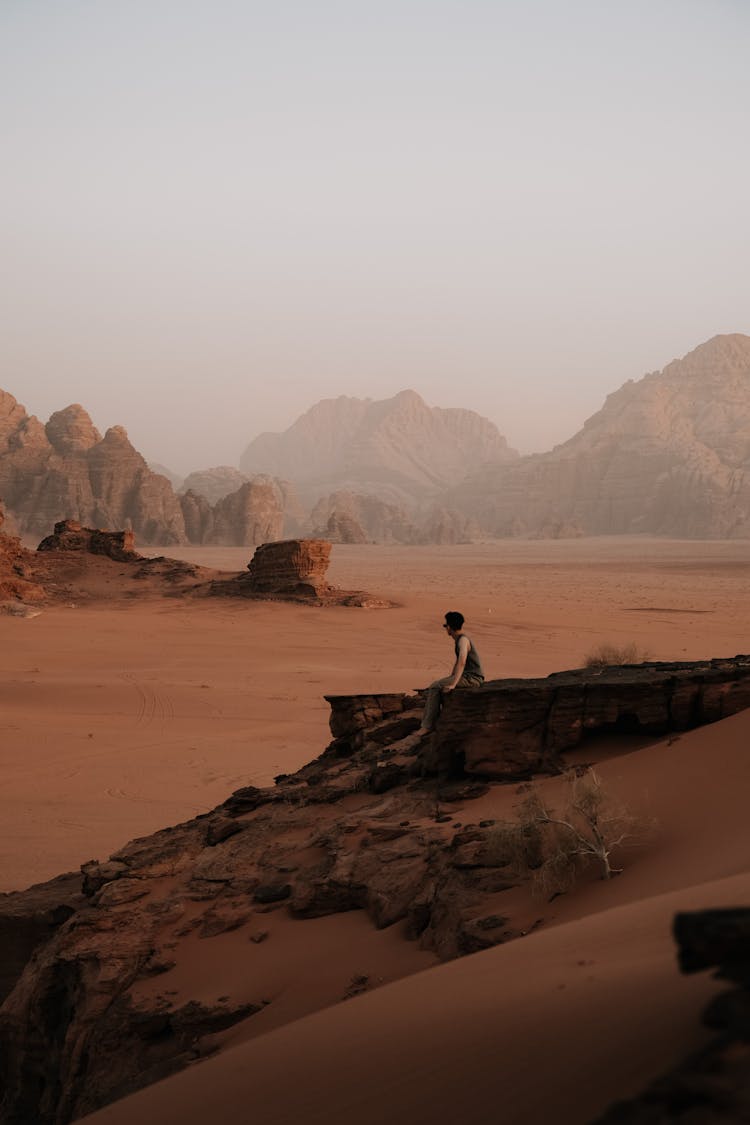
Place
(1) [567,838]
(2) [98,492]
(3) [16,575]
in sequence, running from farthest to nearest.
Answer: (2) [98,492] < (3) [16,575] < (1) [567,838]

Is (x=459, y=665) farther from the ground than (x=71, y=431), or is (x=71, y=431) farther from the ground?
(x=71, y=431)

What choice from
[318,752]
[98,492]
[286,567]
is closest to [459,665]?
[318,752]

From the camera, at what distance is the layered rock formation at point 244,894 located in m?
4.78

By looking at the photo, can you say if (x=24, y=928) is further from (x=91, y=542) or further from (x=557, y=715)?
(x=91, y=542)

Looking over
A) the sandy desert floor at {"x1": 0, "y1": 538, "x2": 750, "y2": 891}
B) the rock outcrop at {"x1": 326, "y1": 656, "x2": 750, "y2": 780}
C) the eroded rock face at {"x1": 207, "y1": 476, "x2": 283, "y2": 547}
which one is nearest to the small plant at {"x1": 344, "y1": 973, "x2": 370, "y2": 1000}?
the rock outcrop at {"x1": 326, "y1": 656, "x2": 750, "y2": 780}

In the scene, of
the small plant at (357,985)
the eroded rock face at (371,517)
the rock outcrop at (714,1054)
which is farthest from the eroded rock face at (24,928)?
the eroded rock face at (371,517)

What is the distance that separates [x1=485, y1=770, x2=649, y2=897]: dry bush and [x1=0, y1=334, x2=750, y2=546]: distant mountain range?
3101 inches

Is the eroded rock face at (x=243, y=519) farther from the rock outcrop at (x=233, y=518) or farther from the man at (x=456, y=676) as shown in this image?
the man at (x=456, y=676)

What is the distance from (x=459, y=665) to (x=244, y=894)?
2277 millimetres

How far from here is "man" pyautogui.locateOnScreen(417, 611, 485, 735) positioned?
7109 millimetres

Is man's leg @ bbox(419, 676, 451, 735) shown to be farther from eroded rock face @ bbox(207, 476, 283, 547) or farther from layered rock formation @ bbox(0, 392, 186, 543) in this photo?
eroded rock face @ bbox(207, 476, 283, 547)

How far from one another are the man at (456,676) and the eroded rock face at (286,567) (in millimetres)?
22463

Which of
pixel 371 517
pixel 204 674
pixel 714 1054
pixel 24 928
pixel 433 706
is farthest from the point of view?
pixel 371 517

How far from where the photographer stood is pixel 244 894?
5.86 m
